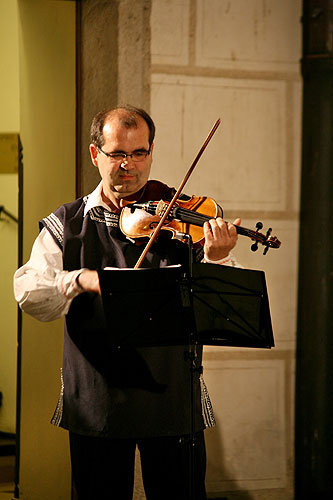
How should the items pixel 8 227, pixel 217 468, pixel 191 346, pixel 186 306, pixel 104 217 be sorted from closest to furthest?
1. pixel 186 306
2. pixel 191 346
3. pixel 104 217
4. pixel 217 468
5. pixel 8 227

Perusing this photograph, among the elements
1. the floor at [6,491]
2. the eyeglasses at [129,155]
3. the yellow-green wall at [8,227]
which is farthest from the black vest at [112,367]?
the yellow-green wall at [8,227]

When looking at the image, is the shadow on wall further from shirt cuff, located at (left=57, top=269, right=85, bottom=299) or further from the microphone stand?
shirt cuff, located at (left=57, top=269, right=85, bottom=299)

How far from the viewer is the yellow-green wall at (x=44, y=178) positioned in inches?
112

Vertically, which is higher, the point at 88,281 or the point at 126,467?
the point at 88,281

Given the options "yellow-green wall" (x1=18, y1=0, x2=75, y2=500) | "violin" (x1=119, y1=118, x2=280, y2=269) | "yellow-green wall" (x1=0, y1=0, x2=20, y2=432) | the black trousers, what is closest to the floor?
"yellow-green wall" (x1=18, y1=0, x2=75, y2=500)

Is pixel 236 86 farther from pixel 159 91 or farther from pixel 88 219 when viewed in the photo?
Result: pixel 88 219

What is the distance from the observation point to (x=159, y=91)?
9.12 ft

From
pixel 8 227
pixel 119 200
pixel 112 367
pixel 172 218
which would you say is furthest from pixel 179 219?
pixel 8 227

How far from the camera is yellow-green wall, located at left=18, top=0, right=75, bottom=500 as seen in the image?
9.37ft

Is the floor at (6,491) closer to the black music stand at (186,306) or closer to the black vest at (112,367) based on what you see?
the black vest at (112,367)

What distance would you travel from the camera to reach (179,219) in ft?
6.28

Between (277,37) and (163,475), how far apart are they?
6.37 feet

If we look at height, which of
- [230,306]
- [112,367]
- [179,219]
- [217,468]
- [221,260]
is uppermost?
[179,219]

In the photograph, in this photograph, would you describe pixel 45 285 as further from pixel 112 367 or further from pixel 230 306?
pixel 230 306
